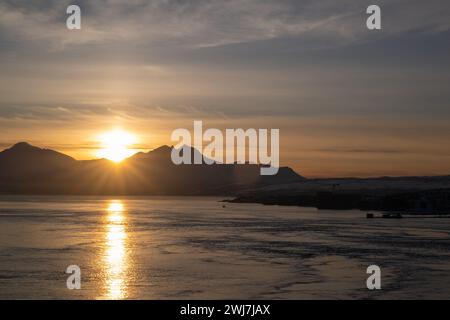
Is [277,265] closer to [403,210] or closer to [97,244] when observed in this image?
[97,244]

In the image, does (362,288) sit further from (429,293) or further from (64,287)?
(64,287)

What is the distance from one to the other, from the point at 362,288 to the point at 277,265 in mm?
7155

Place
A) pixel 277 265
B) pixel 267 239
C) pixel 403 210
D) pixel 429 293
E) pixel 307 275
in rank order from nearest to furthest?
pixel 429 293, pixel 307 275, pixel 277 265, pixel 267 239, pixel 403 210

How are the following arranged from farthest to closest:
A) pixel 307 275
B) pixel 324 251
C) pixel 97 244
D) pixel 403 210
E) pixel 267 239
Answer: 1. pixel 403 210
2. pixel 267 239
3. pixel 97 244
4. pixel 324 251
5. pixel 307 275

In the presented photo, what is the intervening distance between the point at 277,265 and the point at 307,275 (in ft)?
12.0

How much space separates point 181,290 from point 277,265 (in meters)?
8.64

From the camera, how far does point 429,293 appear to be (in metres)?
25.4

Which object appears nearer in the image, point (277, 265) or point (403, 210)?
point (277, 265)

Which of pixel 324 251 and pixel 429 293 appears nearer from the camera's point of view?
pixel 429 293
